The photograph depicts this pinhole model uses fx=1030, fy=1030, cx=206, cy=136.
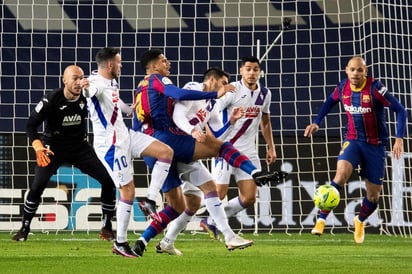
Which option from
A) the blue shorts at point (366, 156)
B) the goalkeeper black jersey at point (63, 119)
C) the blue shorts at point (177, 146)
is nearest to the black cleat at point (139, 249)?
the blue shorts at point (177, 146)

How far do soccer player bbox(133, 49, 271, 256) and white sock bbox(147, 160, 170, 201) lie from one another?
256mm

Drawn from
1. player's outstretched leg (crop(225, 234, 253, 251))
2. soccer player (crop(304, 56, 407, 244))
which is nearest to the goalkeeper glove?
player's outstretched leg (crop(225, 234, 253, 251))

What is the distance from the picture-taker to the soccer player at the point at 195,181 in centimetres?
875

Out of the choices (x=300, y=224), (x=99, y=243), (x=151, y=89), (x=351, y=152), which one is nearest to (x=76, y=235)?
(x=99, y=243)

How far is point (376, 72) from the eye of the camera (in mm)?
16625

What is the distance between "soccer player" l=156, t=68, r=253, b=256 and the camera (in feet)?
28.7

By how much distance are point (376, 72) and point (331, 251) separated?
23.2ft

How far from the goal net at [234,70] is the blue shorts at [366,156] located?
3026 mm

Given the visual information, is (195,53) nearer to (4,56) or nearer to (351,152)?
(4,56)

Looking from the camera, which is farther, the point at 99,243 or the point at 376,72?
the point at 376,72

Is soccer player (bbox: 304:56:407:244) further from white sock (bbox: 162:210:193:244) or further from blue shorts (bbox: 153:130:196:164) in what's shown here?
blue shorts (bbox: 153:130:196:164)

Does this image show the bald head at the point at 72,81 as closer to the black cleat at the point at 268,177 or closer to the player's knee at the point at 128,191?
the player's knee at the point at 128,191

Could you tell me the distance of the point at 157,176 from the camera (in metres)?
8.59

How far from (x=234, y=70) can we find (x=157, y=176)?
331 inches
